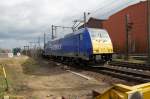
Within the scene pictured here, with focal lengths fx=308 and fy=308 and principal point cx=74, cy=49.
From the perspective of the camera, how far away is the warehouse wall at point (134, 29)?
165ft

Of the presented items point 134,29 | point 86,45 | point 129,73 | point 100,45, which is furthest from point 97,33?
→ point 134,29

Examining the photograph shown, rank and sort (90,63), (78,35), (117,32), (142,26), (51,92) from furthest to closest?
(117,32) → (142,26) → (78,35) → (90,63) → (51,92)

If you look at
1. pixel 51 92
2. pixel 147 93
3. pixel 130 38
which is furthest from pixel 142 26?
pixel 147 93

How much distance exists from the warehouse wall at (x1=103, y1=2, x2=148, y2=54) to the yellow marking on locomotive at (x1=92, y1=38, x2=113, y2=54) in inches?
1071

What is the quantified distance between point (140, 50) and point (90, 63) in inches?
1190

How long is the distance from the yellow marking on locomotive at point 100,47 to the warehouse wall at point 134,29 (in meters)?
27.2

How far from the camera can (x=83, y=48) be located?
2261 cm

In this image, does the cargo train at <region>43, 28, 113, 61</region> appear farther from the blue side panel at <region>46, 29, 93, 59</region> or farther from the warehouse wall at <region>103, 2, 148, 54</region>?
the warehouse wall at <region>103, 2, 148, 54</region>

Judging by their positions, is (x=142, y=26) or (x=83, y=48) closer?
(x=83, y=48)

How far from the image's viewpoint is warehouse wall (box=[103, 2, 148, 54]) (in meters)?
50.4

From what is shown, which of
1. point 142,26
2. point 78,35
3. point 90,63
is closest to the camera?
point 90,63

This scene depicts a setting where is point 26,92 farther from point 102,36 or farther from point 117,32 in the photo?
point 117,32

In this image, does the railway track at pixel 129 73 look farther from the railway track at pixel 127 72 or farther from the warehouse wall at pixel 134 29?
the warehouse wall at pixel 134 29

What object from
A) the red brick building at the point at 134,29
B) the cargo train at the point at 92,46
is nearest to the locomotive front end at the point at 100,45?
the cargo train at the point at 92,46
